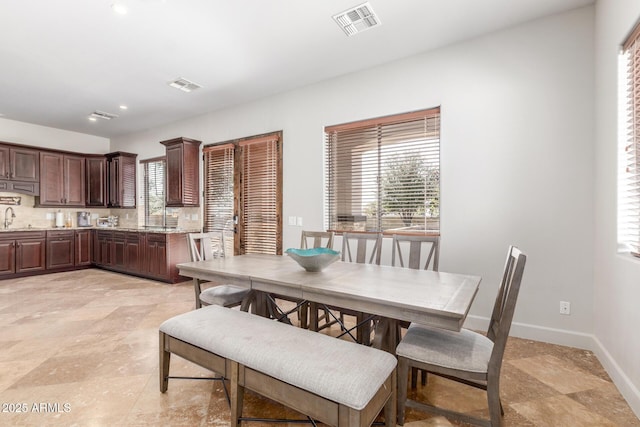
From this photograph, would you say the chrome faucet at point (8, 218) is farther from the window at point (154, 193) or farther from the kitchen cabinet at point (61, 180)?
the window at point (154, 193)

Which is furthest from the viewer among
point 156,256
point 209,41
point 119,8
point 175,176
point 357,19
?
point 175,176

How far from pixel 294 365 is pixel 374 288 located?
69 centimetres

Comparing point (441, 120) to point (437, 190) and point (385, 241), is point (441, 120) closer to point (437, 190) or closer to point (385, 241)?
point (437, 190)

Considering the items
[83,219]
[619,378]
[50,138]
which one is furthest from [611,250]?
[50,138]

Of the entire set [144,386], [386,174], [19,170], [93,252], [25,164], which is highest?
[25,164]

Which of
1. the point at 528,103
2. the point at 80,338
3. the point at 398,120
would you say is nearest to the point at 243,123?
the point at 398,120

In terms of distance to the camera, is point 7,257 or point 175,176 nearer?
point 7,257

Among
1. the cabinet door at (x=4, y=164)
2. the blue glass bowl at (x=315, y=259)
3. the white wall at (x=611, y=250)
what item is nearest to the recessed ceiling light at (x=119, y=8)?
the blue glass bowl at (x=315, y=259)

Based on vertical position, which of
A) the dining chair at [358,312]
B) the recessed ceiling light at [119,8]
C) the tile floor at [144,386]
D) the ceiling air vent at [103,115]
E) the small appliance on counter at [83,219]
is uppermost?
the ceiling air vent at [103,115]

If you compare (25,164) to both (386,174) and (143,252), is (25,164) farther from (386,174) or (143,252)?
(386,174)

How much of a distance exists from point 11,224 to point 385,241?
23.6ft

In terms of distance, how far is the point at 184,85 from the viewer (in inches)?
170

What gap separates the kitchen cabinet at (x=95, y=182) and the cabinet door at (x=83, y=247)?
74 centimetres

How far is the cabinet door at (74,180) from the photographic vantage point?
6.44 metres
